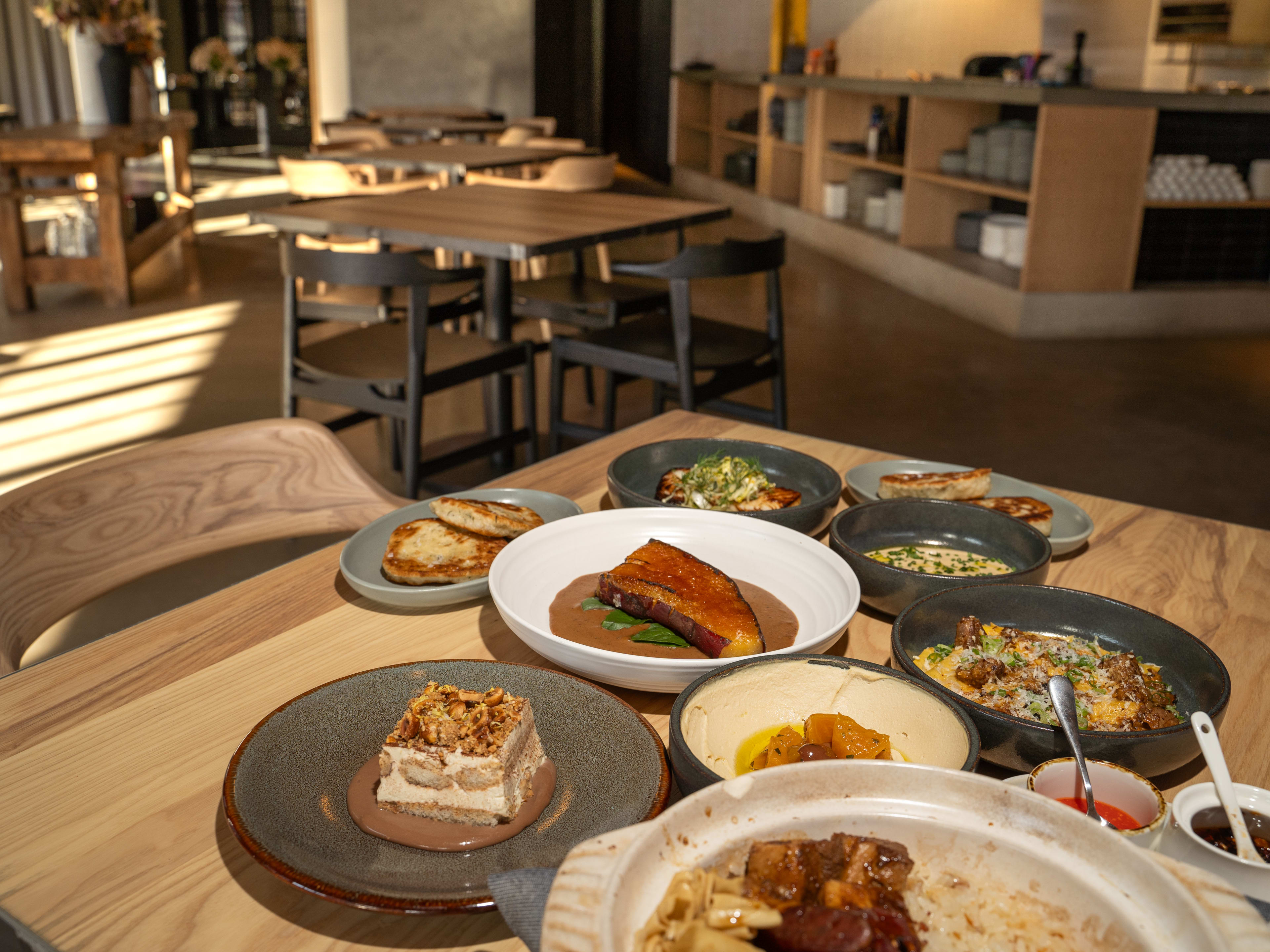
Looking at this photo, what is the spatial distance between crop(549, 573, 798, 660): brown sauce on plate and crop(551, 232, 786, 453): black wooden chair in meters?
1.59

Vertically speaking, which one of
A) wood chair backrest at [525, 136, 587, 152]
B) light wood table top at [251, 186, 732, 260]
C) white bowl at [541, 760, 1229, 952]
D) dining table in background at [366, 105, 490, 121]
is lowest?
white bowl at [541, 760, 1229, 952]

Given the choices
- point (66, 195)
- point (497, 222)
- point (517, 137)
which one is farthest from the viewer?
point (517, 137)

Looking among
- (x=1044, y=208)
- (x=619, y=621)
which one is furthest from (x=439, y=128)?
(x=619, y=621)

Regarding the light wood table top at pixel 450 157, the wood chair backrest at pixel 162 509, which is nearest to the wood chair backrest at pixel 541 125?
the light wood table top at pixel 450 157

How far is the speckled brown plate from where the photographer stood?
0.58 metres

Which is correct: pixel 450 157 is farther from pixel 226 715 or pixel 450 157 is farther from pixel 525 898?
pixel 525 898

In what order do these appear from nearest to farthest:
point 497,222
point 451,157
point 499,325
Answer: point 497,222, point 499,325, point 451,157

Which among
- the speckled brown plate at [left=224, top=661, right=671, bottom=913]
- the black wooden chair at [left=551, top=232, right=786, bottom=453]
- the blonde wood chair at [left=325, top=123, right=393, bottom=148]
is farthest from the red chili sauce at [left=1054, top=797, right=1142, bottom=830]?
the blonde wood chair at [left=325, top=123, right=393, bottom=148]

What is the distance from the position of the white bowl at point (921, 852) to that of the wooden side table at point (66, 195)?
564 cm

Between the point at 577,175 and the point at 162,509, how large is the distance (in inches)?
146

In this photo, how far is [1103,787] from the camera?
647mm

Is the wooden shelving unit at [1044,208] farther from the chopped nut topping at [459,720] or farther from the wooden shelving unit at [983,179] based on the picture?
the chopped nut topping at [459,720]

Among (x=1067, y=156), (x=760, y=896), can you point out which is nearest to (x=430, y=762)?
(x=760, y=896)

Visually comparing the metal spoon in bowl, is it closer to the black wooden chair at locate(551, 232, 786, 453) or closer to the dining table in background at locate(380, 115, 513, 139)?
the black wooden chair at locate(551, 232, 786, 453)
